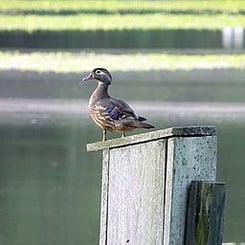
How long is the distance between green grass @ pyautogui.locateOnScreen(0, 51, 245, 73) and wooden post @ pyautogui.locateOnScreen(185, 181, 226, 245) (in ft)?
50.8

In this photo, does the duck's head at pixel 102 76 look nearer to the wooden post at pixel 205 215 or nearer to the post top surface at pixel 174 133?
the post top surface at pixel 174 133

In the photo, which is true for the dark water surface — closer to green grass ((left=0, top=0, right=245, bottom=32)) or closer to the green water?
the green water

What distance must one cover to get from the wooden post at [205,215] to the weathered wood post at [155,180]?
0.02m

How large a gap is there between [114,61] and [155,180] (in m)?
16.0

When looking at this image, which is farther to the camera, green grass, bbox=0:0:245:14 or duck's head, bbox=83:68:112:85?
green grass, bbox=0:0:245:14

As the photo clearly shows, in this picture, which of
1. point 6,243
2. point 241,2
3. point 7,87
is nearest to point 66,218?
point 6,243

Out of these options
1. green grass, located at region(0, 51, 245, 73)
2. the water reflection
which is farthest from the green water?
green grass, located at region(0, 51, 245, 73)

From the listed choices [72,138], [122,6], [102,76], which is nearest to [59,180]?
[72,138]

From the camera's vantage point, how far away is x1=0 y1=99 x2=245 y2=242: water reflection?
724 cm

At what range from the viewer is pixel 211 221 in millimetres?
2082

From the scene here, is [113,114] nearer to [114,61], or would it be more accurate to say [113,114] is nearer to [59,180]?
[59,180]

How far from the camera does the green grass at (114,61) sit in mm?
17750

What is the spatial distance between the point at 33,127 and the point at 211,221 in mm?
11204

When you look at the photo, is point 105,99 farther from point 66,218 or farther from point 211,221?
point 66,218
